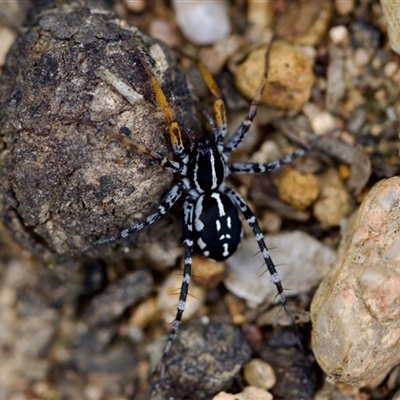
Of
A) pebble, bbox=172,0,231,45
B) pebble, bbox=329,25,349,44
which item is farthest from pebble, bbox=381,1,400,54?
pebble, bbox=172,0,231,45

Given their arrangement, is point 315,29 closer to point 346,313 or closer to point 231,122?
point 231,122

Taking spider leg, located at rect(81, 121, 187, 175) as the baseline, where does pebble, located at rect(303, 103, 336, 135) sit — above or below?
above

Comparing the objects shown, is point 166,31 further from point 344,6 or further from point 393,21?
point 393,21

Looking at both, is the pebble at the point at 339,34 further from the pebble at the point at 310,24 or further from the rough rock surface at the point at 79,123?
the rough rock surface at the point at 79,123

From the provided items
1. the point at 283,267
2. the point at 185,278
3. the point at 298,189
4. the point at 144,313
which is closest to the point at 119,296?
the point at 144,313

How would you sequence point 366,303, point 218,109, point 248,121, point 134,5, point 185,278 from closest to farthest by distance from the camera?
point 366,303 < point 185,278 < point 218,109 < point 248,121 < point 134,5

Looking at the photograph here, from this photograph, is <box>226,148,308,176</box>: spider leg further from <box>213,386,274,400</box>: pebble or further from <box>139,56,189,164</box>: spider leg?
<box>213,386,274,400</box>: pebble
